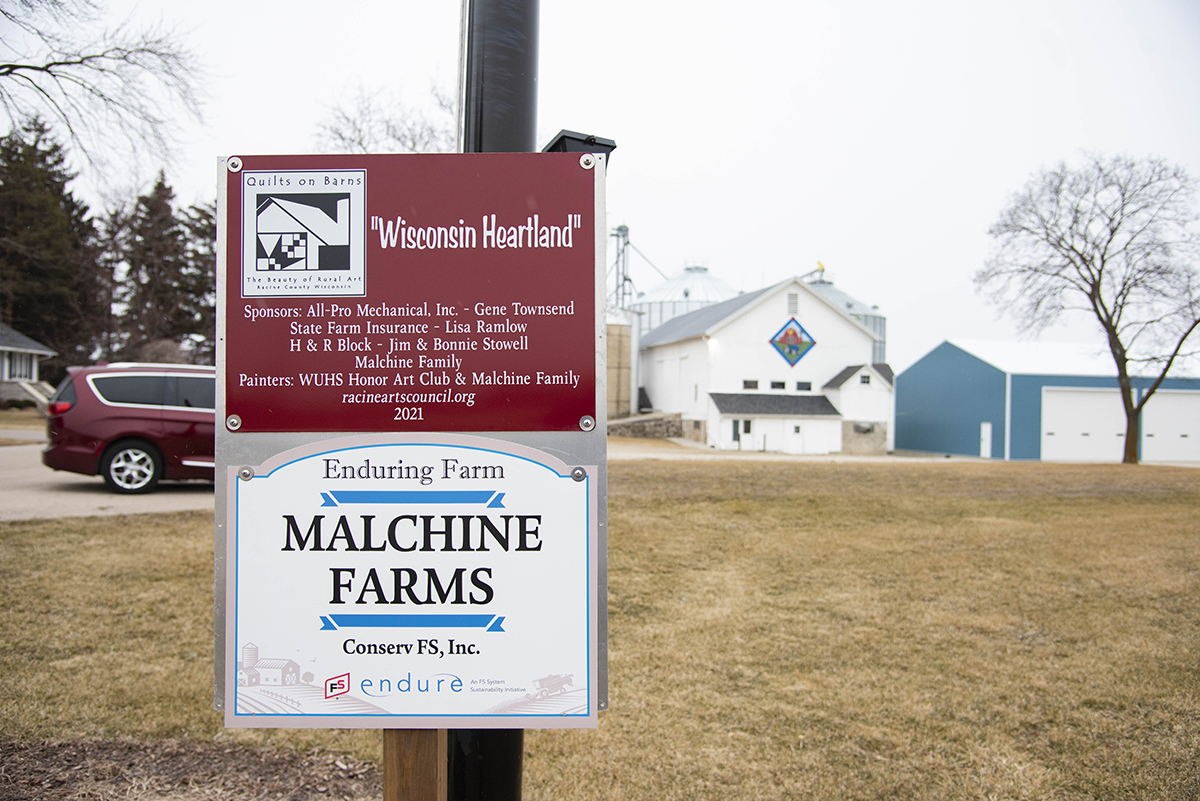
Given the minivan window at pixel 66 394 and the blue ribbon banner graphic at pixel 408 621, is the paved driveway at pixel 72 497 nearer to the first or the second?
the minivan window at pixel 66 394

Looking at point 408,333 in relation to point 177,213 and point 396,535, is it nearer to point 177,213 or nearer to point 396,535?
point 396,535

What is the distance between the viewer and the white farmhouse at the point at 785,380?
3044cm

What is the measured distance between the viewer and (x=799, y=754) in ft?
10.7

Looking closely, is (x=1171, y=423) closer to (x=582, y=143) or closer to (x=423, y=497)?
(x=582, y=143)

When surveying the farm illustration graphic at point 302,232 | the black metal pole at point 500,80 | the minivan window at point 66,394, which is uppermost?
the black metal pole at point 500,80

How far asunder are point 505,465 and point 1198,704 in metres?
3.90

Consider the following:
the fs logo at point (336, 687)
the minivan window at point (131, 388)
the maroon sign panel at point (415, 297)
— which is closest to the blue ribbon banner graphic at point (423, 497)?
the maroon sign panel at point (415, 297)

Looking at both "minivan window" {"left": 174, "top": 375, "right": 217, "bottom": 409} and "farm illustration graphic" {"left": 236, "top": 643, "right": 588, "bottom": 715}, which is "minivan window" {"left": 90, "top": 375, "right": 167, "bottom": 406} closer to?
"minivan window" {"left": 174, "top": 375, "right": 217, "bottom": 409}

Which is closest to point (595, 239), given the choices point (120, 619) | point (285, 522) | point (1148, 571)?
point (285, 522)

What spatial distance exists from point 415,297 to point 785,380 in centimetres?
3159

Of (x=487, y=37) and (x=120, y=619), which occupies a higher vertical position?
(x=487, y=37)

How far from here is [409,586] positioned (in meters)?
1.82

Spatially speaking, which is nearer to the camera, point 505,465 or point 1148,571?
point 505,465

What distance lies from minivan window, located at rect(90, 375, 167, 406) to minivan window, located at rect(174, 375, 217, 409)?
8.2 inches
